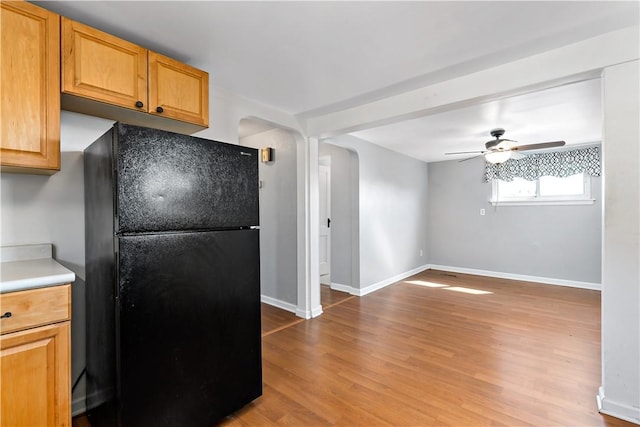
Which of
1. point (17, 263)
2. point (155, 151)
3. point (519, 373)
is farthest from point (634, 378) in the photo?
point (17, 263)

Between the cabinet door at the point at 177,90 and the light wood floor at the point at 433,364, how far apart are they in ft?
6.07

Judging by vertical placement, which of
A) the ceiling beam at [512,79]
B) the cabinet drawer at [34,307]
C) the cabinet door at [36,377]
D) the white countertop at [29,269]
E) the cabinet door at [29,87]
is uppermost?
the ceiling beam at [512,79]

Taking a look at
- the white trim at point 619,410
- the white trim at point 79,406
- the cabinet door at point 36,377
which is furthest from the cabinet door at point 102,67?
the white trim at point 619,410

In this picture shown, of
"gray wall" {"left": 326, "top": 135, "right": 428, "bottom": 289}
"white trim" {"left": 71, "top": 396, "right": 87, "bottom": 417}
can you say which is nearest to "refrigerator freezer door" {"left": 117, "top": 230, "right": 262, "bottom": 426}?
"white trim" {"left": 71, "top": 396, "right": 87, "bottom": 417}

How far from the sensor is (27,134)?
132cm

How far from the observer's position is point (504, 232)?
519 centimetres

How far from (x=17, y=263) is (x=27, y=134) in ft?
2.22

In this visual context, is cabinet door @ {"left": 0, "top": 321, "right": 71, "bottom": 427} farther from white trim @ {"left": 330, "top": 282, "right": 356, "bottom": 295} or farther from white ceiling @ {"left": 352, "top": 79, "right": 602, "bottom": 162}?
white trim @ {"left": 330, "top": 282, "right": 356, "bottom": 295}

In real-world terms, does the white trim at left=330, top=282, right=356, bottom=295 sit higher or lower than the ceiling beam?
lower

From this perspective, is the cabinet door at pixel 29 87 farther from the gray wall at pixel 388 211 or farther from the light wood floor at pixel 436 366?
the gray wall at pixel 388 211

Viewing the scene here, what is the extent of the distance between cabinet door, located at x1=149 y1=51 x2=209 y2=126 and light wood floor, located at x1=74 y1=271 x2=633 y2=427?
1851 mm

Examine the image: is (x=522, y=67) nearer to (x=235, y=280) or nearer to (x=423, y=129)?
(x=423, y=129)

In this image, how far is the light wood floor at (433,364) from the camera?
1735mm

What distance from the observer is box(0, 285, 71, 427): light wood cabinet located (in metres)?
1.10
